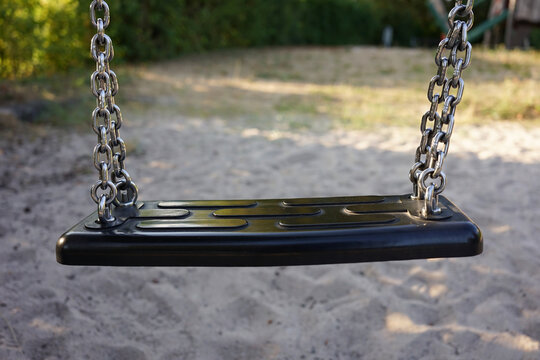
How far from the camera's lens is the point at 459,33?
140 centimetres

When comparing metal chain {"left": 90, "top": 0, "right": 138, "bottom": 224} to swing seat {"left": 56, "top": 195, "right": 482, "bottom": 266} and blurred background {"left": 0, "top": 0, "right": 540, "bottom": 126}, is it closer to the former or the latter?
swing seat {"left": 56, "top": 195, "right": 482, "bottom": 266}

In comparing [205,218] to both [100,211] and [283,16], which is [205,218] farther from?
[283,16]

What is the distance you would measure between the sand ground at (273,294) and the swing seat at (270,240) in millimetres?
629

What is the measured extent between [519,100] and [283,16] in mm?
7844

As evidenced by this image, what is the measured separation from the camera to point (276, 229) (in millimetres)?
1382

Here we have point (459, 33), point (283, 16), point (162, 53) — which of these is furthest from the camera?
point (283, 16)

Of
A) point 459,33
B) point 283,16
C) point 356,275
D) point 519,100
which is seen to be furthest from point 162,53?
point 459,33

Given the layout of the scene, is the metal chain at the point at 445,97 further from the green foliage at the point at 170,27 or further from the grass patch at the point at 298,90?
the green foliage at the point at 170,27

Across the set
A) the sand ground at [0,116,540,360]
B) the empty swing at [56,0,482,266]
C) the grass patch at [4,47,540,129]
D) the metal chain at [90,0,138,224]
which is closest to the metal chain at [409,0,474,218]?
the empty swing at [56,0,482,266]

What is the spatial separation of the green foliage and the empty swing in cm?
485

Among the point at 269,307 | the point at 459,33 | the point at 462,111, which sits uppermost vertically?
the point at 459,33

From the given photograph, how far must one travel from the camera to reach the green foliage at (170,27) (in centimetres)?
561

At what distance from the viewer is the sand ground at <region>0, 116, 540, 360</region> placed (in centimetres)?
184

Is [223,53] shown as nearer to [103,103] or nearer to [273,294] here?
[273,294]
